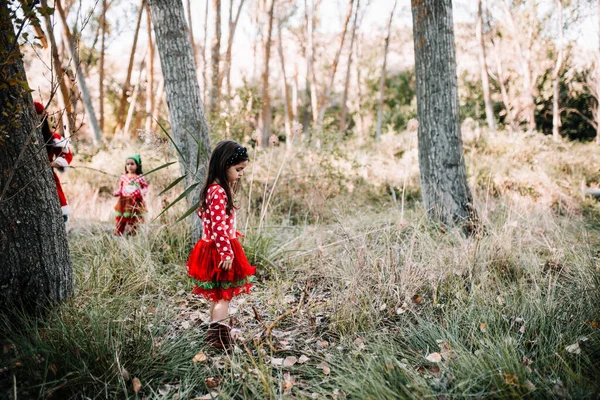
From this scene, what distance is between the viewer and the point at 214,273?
2789mm

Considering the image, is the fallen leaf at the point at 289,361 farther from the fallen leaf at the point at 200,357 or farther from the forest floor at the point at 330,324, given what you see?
the fallen leaf at the point at 200,357

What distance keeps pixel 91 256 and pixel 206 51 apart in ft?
21.5

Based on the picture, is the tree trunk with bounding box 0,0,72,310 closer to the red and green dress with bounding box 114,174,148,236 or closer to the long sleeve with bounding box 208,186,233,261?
the long sleeve with bounding box 208,186,233,261

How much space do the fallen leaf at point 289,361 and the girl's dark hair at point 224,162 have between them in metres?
1.08

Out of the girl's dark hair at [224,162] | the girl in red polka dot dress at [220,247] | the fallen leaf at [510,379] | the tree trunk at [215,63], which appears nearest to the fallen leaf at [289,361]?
the girl in red polka dot dress at [220,247]

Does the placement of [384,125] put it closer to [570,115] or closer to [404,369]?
[570,115]

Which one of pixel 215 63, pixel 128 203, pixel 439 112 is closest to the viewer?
pixel 439 112

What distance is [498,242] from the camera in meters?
3.60

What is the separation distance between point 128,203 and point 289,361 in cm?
346

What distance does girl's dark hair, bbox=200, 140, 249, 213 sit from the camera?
274cm

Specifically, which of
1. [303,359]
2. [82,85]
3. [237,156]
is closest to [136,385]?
[303,359]

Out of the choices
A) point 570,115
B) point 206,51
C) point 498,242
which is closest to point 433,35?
point 498,242

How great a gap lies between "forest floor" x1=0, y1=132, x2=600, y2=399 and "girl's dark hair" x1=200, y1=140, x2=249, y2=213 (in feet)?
2.30

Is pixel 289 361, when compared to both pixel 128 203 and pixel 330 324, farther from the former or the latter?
pixel 128 203
